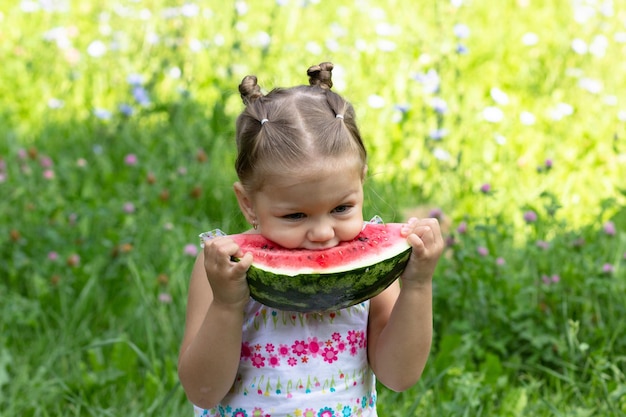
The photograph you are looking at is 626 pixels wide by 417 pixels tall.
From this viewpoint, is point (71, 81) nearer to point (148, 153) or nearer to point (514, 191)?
point (148, 153)

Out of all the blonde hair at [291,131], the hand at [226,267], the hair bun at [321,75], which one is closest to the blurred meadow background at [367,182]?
the hair bun at [321,75]

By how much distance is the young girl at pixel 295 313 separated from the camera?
2.36 m

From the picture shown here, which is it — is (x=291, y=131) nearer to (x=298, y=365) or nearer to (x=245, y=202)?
(x=245, y=202)

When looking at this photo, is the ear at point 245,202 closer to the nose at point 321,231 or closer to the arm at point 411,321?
the nose at point 321,231

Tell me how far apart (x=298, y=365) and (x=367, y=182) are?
6.22 feet

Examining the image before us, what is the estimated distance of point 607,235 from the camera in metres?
4.25

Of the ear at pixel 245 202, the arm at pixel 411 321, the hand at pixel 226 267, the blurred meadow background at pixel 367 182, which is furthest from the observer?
the blurred meadow background at pixel 367 182

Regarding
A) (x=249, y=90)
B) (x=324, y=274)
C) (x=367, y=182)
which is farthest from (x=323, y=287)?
(x=367, y=182)

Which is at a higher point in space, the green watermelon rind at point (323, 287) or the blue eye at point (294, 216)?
the blue eye at point (294, 216)

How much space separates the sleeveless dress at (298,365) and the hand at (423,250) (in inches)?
9.2

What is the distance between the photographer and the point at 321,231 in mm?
2379

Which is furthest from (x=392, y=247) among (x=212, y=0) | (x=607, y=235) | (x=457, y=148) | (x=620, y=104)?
(x=212, y=0)

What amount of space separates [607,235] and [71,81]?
347cm

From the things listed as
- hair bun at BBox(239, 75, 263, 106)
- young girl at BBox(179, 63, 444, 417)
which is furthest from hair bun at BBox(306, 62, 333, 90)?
hair bun at BBox(239, 75, 263, 106)
